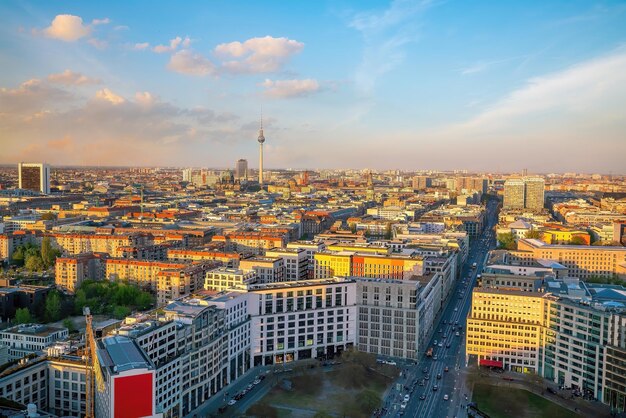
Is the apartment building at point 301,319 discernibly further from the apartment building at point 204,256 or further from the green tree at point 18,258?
the green tree at point 18,258

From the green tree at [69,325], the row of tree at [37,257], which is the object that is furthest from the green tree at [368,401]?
the row of tree at [37,257]

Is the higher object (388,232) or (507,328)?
(388,232)

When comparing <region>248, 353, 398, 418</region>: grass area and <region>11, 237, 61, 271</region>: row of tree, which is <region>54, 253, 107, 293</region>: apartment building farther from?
<region>248, 353, 398, 418</region>: grass area

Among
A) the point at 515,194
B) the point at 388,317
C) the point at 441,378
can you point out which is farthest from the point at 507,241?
the point at 515,194

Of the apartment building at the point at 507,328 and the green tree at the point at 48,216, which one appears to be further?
the green tree at the point at 48,216

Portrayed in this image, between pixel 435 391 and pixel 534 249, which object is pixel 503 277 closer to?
pixel 435 391

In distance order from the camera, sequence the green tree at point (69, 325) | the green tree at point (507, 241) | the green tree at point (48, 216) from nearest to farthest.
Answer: the green tree at point (69, 325) → the green tree at point (507, 241) → the green tree at point (48, 216)

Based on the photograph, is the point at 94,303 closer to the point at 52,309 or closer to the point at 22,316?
the point at 52,309
